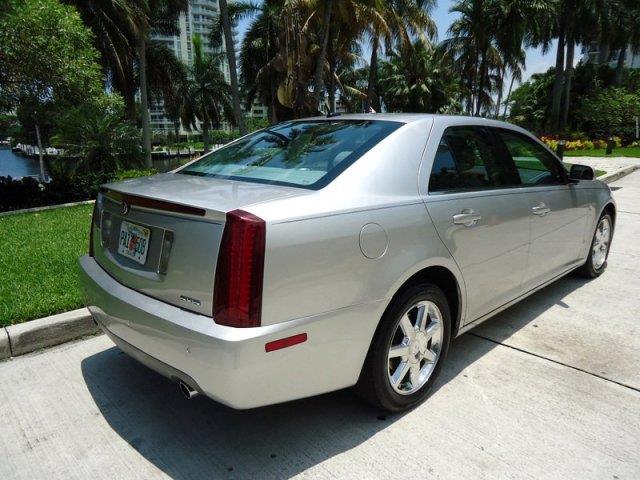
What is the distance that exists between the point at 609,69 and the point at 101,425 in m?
48.9

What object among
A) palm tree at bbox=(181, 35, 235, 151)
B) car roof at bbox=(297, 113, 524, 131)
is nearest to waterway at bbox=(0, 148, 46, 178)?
car roof at bbox=(297, 113, 524, 131)

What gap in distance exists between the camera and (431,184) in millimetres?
2830

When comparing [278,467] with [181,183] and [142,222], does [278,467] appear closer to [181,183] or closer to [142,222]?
[142,222]

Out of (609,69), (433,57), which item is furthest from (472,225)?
(609,69)

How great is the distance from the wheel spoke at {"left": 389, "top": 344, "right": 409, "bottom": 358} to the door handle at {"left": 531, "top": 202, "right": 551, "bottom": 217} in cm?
157

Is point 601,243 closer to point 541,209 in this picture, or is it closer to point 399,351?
point 541,209

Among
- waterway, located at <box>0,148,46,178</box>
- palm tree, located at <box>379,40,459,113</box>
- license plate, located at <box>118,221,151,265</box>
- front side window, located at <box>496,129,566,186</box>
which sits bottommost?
waterway, located at <box>0,148,46,178</box>

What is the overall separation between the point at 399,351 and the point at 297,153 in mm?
1285

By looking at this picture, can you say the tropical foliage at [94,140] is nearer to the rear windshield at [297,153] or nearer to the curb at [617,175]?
the rear windshield at [297,153]

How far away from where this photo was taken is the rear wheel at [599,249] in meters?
4.93

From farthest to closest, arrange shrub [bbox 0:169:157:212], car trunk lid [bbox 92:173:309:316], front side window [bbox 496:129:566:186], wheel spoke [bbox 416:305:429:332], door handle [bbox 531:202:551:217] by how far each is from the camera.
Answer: shrub [bbox 0:169:157:212], front side window [bbox 496:129:566:186], door handle [bbox 531:202:551:217], wheel spoke [bbox 416:305:429:332], car trunk lid [bbox 92:173:309:316]

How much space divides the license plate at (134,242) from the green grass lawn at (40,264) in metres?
1.49

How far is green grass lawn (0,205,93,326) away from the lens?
380 cm

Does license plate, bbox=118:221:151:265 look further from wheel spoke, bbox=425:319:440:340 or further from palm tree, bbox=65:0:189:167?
palm tree, bbox=65:0:189:167
